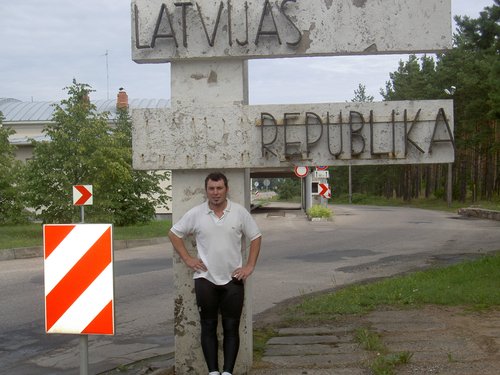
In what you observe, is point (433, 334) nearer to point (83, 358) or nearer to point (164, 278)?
point (83, 358)

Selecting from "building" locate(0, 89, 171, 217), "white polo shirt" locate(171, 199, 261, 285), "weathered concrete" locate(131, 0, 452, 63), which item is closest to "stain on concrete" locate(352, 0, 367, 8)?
"weathered concrete" locate(131, 0, 452, 63)

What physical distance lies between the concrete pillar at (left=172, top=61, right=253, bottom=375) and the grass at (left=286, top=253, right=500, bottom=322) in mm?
2118

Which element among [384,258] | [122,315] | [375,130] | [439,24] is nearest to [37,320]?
[122,315]

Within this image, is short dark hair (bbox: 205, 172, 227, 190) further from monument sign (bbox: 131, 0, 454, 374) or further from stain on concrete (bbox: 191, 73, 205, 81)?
stain on concrete (bbox: 191, 73, 205, 81)

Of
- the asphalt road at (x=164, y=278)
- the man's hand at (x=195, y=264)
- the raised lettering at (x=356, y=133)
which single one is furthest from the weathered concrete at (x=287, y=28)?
the asphalt road at (x=164, y=278)

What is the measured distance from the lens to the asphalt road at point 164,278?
6.82 m

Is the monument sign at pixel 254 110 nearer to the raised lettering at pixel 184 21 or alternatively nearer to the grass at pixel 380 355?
the raised lettering at pixel 184 21

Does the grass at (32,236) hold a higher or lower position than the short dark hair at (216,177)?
lower

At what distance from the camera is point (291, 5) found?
5.41m

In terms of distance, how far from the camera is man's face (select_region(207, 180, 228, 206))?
4.96 metres

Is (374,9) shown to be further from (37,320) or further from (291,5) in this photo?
(37,320)

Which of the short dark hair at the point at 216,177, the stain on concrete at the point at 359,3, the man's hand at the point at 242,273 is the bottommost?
the man's hand at the point at 242,273

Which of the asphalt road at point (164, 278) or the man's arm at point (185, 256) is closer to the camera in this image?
the man's arm at point (185, 256)

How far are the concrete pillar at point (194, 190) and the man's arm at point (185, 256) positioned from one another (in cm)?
23
